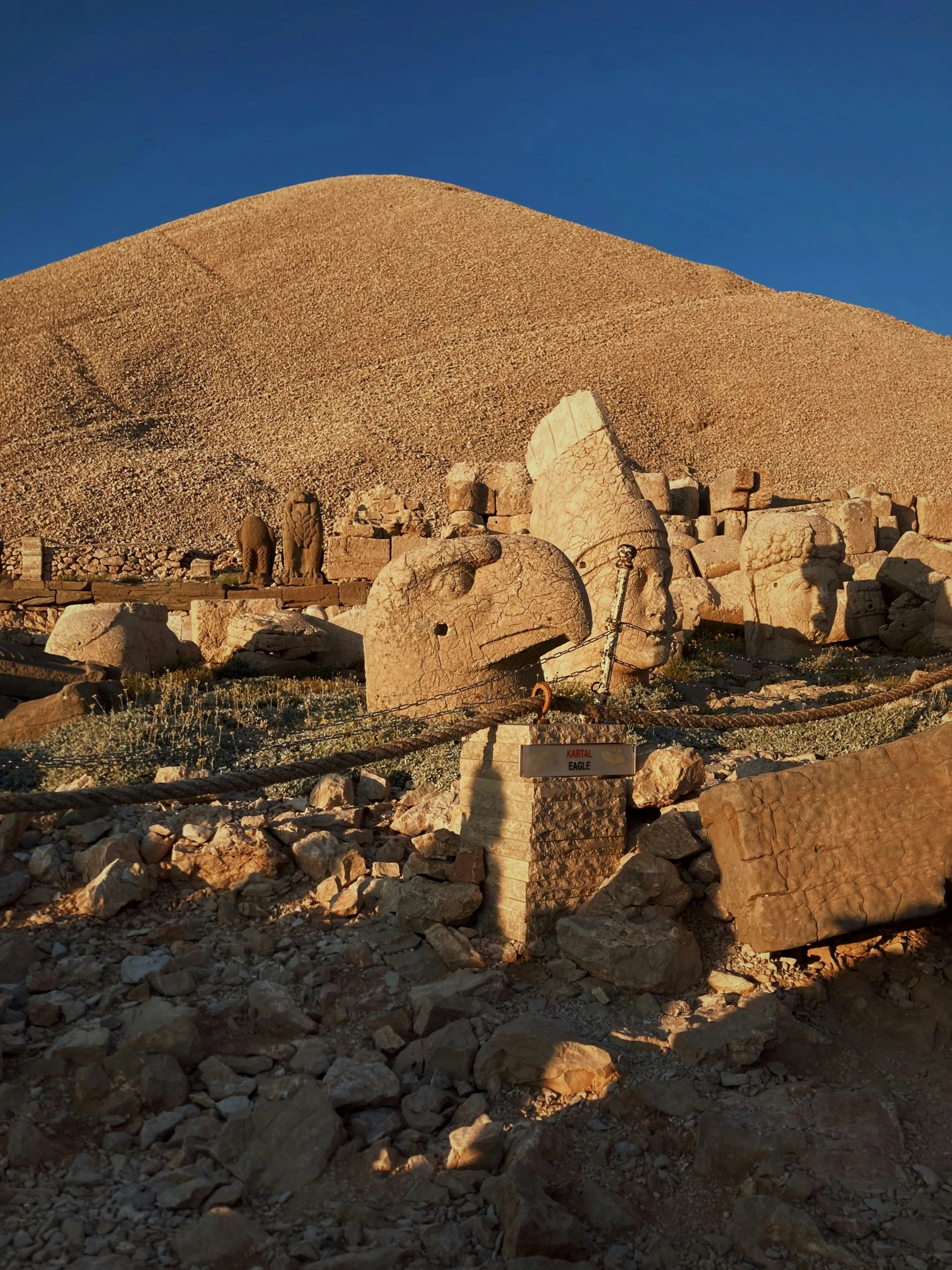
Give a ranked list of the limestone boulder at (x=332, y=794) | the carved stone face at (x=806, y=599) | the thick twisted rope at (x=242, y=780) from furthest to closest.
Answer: the carved stone face at (x=806, y=599) < the limestone boulder at (x=332, y=794) < the thick twisted rope at (x=242, y=780)

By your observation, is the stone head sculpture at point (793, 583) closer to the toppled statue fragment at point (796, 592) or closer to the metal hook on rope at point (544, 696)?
the toppled statue fragment at point (796, 592)

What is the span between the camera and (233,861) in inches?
149

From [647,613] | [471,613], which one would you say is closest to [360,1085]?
[471,613]

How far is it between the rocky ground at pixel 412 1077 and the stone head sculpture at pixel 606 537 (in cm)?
369

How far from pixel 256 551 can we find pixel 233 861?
40.5 feet

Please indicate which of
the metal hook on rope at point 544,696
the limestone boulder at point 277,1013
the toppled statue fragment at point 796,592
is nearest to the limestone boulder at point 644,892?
the metal hook on rope at point 544,696

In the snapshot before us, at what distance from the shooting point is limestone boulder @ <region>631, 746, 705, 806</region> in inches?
155

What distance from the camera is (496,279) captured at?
5200 centimetres

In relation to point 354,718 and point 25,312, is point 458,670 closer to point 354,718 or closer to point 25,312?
point 354,718

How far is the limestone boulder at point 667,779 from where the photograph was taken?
3938 mm

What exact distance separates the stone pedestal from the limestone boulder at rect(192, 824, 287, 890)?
74 centimetres

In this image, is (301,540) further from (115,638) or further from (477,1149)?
(477,1149)

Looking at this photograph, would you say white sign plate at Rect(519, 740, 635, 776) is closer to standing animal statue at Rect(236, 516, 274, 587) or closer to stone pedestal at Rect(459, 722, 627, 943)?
stone pedestal at Rect(459, 722, 627, 943)

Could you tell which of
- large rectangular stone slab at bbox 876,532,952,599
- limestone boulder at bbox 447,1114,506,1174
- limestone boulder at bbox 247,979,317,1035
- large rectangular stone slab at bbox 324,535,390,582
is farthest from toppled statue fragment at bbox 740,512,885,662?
limestone boulder at bbox 447,1114,506,1174
